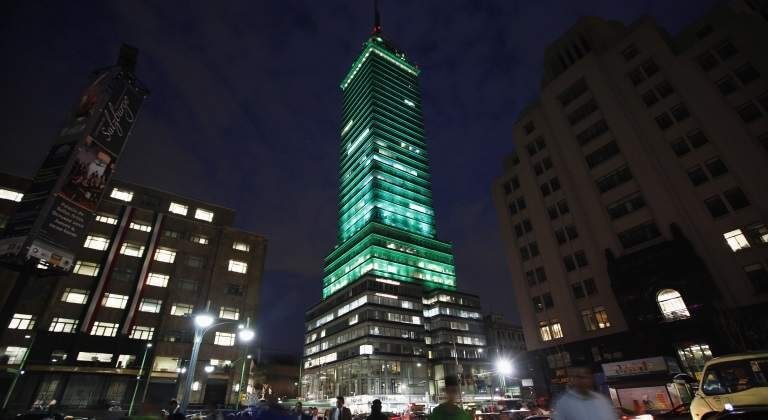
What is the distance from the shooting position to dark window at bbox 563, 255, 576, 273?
39388 millimetres

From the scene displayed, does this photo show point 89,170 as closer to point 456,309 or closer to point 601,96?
point 601,96

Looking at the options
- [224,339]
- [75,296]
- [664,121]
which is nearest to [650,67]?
[664,121]

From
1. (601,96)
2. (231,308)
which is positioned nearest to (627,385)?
(601,96)

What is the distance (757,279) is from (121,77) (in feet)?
191

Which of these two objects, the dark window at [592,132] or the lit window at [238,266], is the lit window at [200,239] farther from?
the dark window at [592,132]

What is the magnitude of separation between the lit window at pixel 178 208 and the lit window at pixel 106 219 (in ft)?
24.4

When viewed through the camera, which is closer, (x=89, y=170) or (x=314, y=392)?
(x=89, y=170)

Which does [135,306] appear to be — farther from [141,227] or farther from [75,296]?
[141,227]

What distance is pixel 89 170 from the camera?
2984 cm

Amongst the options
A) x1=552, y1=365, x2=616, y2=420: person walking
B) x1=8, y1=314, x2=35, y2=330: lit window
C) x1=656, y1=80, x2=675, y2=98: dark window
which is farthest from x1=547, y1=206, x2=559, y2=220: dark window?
x1=8, y1=314, x2=35, y2=330: lit window

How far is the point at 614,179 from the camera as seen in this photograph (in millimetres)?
38406

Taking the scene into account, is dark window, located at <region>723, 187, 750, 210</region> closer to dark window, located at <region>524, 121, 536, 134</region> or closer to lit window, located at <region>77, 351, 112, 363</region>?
dark window, located at <region>524, 121, 536, 134</region>

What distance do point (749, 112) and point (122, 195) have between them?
78.2 meters

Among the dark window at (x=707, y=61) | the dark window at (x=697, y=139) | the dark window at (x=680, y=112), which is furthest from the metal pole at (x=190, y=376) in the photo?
the dark window at (x=707, y=61)
